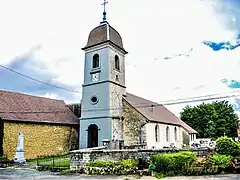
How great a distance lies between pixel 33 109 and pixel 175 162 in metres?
18.1

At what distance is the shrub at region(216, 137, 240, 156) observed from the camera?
1481 cm

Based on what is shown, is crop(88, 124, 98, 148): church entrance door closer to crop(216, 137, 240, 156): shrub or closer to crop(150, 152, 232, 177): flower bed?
crop(150, 152, 232, 177): flower bed

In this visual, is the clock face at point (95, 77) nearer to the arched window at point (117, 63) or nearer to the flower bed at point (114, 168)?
the arched window at point (117, 63)

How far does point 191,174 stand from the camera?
13844 mm

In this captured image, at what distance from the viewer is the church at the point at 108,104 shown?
2623 centimetres

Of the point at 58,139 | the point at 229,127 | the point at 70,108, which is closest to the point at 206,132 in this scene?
the point at 229,127

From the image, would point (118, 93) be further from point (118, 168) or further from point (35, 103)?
point (118, 168)

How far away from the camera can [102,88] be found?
88.1 ft

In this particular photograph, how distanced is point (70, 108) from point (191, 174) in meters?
22.7

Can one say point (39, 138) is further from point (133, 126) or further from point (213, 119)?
point (213, 119)

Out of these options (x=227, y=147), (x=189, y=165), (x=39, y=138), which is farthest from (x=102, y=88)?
(x=227, y=147)

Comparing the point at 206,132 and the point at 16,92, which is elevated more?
the point at 16,92

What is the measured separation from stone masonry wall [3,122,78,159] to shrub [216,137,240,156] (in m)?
17.5

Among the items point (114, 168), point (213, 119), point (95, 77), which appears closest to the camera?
point (114, 168)
